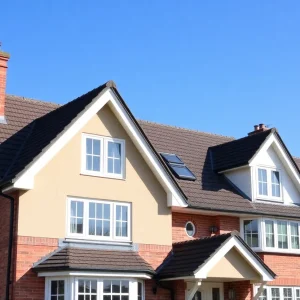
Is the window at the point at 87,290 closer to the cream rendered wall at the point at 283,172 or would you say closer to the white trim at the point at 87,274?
the white trim at the point at 87,274

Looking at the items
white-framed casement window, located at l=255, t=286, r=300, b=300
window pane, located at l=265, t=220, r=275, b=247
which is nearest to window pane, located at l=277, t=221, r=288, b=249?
window pane, located at l=265, t=220, r=275, b=247

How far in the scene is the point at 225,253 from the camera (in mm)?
21484

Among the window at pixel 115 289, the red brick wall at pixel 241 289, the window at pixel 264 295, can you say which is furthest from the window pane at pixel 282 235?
the window at pixel 115 289

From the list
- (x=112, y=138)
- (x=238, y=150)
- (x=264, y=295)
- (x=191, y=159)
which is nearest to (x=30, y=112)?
(x=112, y=138)

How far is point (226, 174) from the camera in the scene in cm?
2769

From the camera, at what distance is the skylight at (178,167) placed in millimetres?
25789

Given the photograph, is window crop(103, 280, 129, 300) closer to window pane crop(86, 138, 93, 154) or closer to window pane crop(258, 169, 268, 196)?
window pane crop(86, 138, 93, 154)

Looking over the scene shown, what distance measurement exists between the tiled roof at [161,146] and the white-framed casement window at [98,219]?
244 cm

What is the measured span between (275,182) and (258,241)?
10.3 ft

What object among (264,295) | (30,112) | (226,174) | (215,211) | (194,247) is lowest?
(264,295)

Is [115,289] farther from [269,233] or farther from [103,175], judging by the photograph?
[269,233]

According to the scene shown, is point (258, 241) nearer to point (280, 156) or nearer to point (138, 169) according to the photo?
point (280, 156)

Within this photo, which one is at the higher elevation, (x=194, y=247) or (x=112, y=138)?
(x=112, y=138)

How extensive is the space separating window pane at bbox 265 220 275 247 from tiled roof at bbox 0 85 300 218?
496 mm
